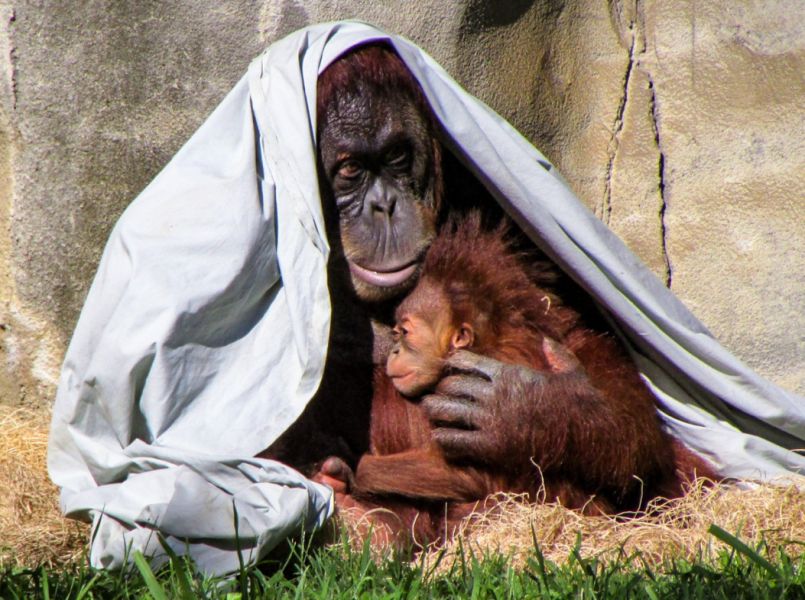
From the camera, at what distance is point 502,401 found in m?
2.37

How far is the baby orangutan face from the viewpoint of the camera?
8.11 feet

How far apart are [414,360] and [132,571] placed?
0.78 m

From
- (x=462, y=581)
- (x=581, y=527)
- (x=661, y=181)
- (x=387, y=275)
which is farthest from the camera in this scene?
(x=661, y=181)

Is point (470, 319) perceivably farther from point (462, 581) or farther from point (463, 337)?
point (462, 581)

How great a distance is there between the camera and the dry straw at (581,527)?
2.22m

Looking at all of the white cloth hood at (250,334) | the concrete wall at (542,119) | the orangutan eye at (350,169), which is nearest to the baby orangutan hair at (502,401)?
the white cloth hood at (250,334)

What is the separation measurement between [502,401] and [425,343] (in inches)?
9.1

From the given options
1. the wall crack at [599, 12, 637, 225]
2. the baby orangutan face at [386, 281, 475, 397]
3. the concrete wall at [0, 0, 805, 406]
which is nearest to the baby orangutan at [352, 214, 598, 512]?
the baby orangutan face at [386, 281, 475, 397]

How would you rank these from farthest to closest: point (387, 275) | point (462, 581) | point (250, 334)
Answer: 1. point (387, 275)
2. point (250, 334)
3. point (462, 581)

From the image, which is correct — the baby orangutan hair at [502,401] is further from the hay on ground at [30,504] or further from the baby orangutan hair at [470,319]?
the hay on ground at [30,504]

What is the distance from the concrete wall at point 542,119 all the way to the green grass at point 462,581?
1.24 metres

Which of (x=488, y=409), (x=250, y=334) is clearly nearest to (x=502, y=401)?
(x=488, y=409)

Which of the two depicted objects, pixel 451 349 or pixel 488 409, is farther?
pixel 451 349

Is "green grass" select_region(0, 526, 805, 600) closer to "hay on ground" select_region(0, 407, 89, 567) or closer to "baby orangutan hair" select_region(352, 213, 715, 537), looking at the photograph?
"hay on ground" select_region(0, 407, 89, 567)
